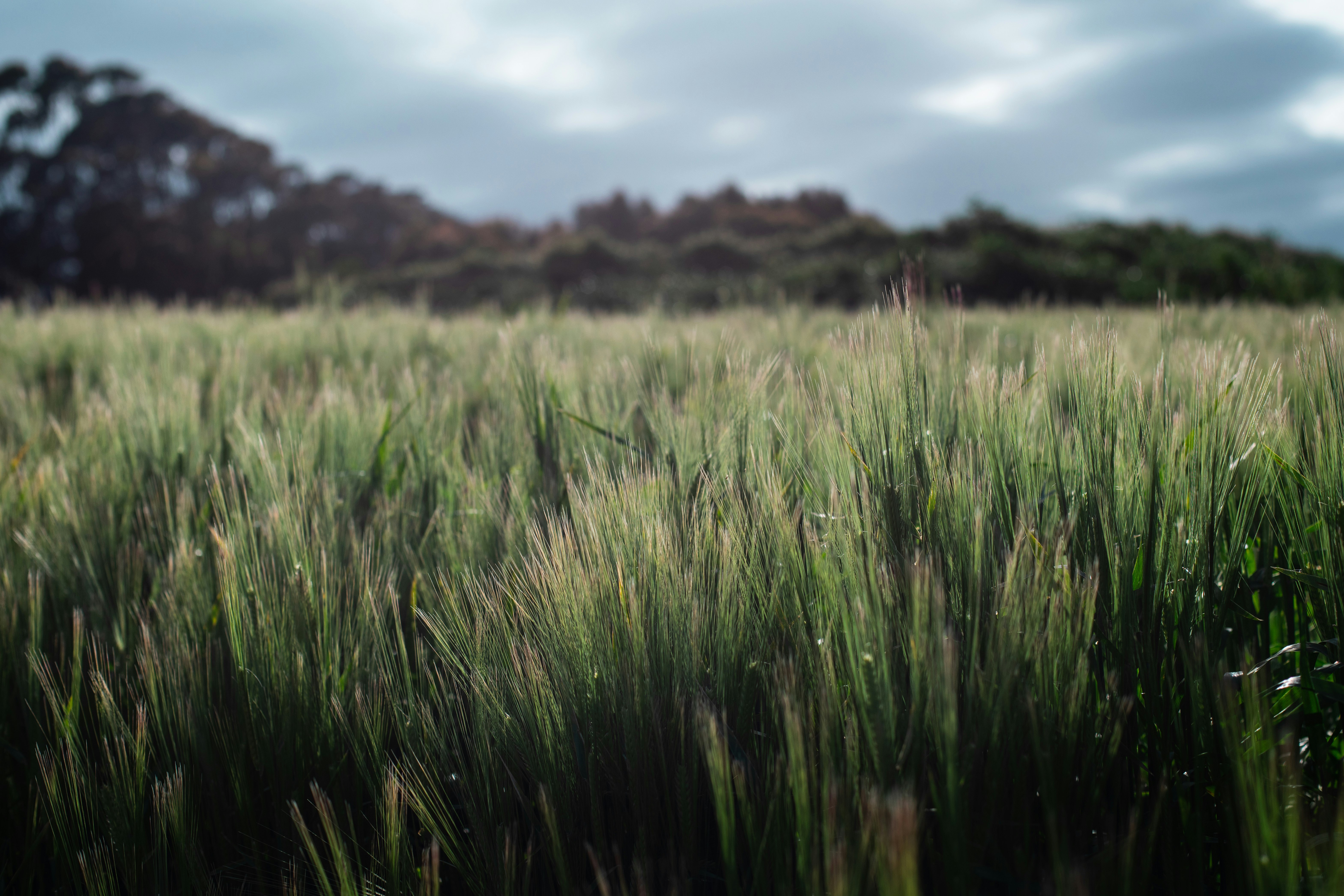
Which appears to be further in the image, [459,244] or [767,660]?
[459,244]

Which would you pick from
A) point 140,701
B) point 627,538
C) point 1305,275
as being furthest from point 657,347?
point 1305,275

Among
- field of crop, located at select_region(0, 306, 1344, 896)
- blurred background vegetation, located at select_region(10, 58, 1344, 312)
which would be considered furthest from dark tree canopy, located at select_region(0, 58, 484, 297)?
field of crop, located at select_region(0, 306, 1344, 896)

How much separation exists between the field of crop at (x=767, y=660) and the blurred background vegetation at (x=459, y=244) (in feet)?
23.0

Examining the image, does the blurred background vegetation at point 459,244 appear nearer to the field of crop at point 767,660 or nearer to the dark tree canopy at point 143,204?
the dark tree canopy at point 143,204

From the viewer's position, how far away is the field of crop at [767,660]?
1.83ft

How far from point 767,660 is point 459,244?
78.4 feet

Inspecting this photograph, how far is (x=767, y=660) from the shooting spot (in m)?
0.72

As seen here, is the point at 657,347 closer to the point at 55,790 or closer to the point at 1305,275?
the point at 55,790

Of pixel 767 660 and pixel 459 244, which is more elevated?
pixel 459 244

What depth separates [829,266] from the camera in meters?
11.6

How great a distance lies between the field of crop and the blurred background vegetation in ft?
23.0

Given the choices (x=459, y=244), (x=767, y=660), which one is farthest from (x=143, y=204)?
(x=767, y=660)

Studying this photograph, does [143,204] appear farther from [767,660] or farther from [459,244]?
[767,660]

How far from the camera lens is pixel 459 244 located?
2280 centimetres
